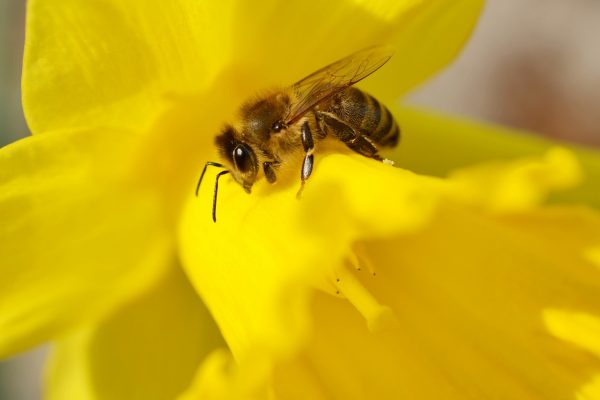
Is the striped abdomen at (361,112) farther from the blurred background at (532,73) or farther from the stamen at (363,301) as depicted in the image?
the blurred background at (532,73)

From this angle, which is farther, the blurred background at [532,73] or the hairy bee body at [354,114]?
the blurred background at [532,73]

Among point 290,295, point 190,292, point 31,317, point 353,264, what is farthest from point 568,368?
point 31,317

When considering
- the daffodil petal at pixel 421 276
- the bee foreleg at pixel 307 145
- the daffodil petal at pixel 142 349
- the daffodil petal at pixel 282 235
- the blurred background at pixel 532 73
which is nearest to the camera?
the daffodil petal at pixel 282 235

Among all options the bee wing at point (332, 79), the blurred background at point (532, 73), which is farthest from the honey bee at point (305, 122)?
the blurred background at point (532, 73)

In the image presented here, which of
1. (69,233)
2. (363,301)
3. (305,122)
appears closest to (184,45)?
(305,122)

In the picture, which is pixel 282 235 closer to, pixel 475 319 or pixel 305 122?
pixel 305 122

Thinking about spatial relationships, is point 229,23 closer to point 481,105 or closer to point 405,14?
point 405,14
